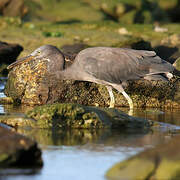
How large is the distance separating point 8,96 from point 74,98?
1.95 meters

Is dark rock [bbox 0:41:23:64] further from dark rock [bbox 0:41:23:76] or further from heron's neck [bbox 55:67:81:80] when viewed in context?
heron's neck [bbox 55:67:81:80]

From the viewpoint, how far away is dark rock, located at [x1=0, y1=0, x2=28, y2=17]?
38031 mm

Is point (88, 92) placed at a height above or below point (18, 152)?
above

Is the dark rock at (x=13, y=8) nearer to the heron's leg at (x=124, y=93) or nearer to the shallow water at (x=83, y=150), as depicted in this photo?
the heron's leg at (x=124, y=93)

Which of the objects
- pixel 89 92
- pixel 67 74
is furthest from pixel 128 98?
pixel 67 74

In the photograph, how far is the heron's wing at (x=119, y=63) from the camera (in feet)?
40.2

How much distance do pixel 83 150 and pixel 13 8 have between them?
31528 millimetres

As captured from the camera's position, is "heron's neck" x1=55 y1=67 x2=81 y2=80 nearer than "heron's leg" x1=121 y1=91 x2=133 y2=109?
Yes

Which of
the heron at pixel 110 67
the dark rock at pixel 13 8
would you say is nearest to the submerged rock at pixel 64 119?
the heron at pixel 110 67

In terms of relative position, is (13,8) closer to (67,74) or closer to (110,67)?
(67,74)

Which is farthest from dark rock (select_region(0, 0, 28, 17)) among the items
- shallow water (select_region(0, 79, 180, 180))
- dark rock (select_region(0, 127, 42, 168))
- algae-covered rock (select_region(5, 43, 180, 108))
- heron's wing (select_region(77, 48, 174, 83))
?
dark rock (select_region(0, 127, 42, 168))

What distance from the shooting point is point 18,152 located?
6.50m

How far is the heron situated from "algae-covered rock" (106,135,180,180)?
6.06m

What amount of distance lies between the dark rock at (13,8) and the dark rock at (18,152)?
105 ft
